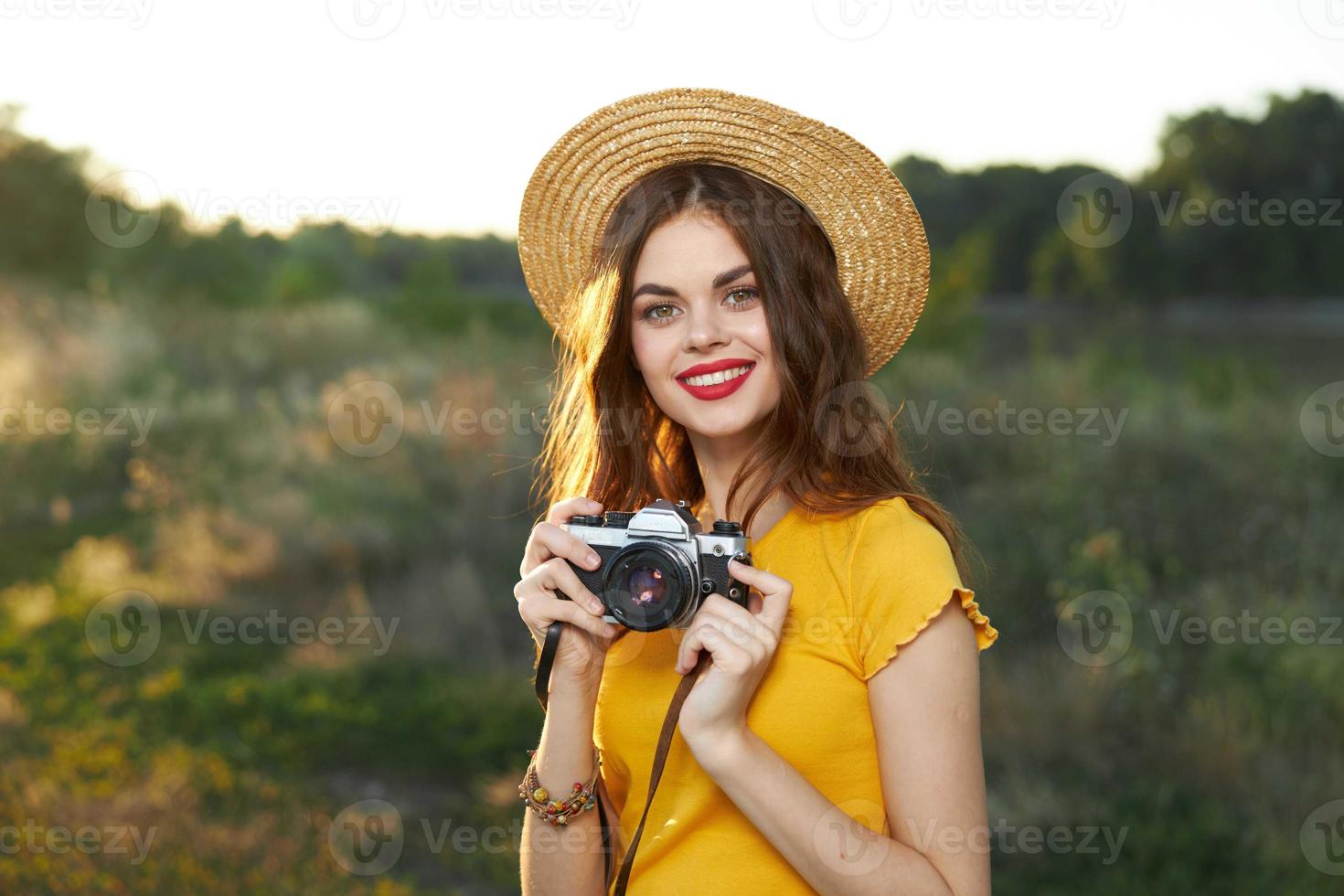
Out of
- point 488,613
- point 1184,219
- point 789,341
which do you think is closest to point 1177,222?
point 1184,219

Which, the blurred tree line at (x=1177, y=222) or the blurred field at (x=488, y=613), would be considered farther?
the blurred tree line at (x=1177, y=222)

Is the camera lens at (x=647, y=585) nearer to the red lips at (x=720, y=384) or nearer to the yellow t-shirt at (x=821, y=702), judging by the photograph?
the yellow t-shirt at (x=821, y=702)

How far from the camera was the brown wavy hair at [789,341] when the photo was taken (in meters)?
1.72

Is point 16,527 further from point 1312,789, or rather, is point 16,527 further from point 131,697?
point 1312,789

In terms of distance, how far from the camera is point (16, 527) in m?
8.18

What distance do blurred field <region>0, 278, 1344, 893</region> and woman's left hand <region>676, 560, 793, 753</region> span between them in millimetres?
1074

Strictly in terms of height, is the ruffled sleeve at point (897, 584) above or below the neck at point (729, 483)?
below

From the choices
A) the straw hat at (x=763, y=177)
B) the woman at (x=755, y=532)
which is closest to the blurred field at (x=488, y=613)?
the straw hat at (x=763, y=177)

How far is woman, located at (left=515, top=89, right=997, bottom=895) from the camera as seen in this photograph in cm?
148

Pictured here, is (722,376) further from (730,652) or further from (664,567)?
(730,652)

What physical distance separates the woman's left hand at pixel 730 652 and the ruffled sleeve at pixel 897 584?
119mm

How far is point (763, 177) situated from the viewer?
6.06 ft

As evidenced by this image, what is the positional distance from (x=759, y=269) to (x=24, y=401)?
930 centimetres

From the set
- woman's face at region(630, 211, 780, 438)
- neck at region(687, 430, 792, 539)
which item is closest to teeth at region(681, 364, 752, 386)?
woman's face at region(630, 211, 780, 438)
